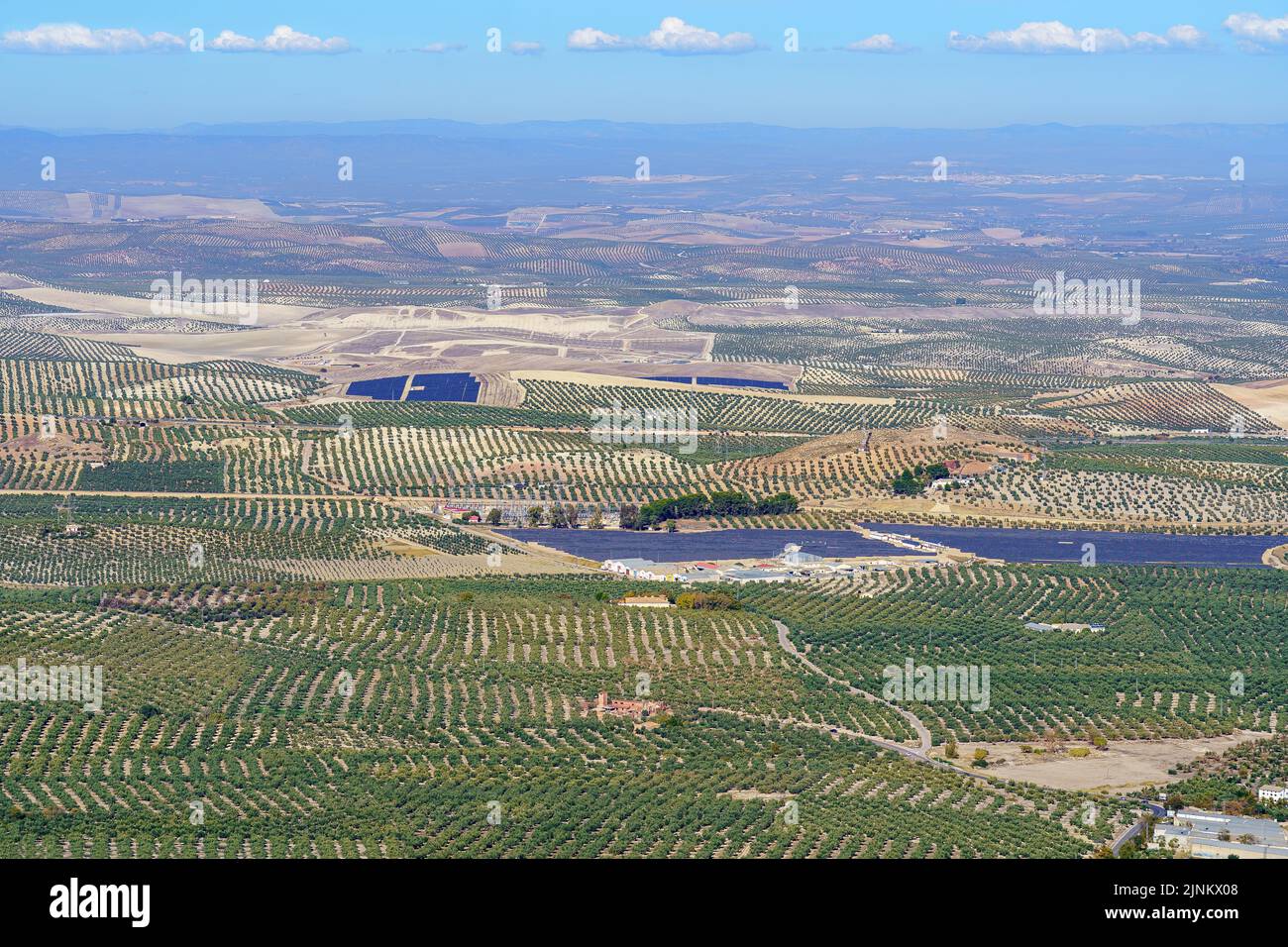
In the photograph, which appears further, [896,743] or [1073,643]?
[1073,643]

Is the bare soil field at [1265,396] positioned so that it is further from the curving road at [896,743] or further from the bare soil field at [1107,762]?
the bare soil field at [1107,762]

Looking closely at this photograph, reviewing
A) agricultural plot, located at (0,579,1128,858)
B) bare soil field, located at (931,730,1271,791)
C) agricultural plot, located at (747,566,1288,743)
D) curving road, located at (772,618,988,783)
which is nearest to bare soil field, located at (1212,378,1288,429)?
agricultural plot, located at (747,566,1288,743)

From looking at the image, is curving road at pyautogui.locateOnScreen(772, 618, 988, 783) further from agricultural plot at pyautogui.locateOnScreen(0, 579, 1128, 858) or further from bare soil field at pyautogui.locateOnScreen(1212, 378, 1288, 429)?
bare soil field at pyautogui.locateOnScreen(1212, 378, 1288, 429)

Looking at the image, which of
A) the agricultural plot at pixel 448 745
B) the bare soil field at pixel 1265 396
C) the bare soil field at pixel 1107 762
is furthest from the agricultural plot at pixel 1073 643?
the bare soil field at pixel 1265 396

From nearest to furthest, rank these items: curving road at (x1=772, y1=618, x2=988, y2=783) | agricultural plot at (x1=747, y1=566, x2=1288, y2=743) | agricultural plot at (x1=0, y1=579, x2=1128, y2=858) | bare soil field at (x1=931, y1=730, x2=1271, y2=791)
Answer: agricultural plot at (x1=0, y1=579, x2=1128, y2=858) < bare soil field at (x1=931, y1=730, x2=1271, y2=791) < curving road at (x1=772, y1=618, x2=988, y2=783) < agricultural plot at (x1=747, y1=566, x2=1288, y2=743)

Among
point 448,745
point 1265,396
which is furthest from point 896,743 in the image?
point 1265,396

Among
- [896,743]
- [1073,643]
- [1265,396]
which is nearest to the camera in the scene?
[896,743]

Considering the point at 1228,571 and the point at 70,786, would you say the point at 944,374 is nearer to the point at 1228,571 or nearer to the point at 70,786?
the point at 1228,571

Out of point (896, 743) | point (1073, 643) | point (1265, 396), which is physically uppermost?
point (1265, 396)

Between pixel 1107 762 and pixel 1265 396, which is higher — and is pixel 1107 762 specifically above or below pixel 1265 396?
below

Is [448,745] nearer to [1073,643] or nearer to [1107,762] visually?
[1107,762]
